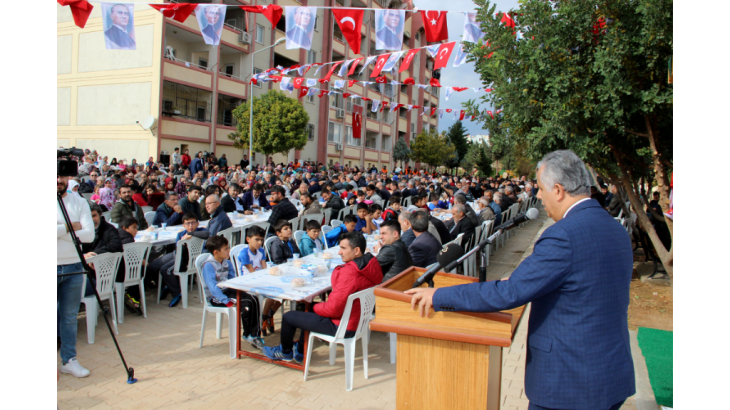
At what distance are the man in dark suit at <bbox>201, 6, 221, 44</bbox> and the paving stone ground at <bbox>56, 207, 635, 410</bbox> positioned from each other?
5.82 metres

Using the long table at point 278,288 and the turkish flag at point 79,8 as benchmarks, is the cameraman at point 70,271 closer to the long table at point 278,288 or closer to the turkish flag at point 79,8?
the long table at point 278,288

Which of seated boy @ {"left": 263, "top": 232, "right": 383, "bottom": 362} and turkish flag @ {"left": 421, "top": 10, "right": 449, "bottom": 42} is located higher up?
turkish flag @ {"left": 421, "top": 10, "right": 449, "bottom": 42}

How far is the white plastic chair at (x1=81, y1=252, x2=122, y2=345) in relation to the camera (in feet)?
16.4

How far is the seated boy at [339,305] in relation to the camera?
425 centimetres

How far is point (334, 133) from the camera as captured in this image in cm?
3466

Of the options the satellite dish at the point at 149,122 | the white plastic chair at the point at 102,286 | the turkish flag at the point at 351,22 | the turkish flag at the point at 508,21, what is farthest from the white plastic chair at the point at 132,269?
the satellite dish at the point at 149,122

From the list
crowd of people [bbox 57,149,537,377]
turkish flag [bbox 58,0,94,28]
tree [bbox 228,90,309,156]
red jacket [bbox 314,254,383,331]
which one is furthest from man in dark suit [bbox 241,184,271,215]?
tree [bbox 228,90,309,156]

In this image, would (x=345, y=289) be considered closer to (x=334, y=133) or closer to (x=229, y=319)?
(x=229, y=319)

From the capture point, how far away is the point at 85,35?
71.9 ft

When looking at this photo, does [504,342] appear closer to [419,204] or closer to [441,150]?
[419,204]

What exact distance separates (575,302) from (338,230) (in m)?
6.17

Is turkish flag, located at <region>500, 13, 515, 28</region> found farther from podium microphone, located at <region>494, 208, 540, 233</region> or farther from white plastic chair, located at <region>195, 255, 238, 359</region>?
white plastic chair, located at <region>195, 255, 238, 359</region>
